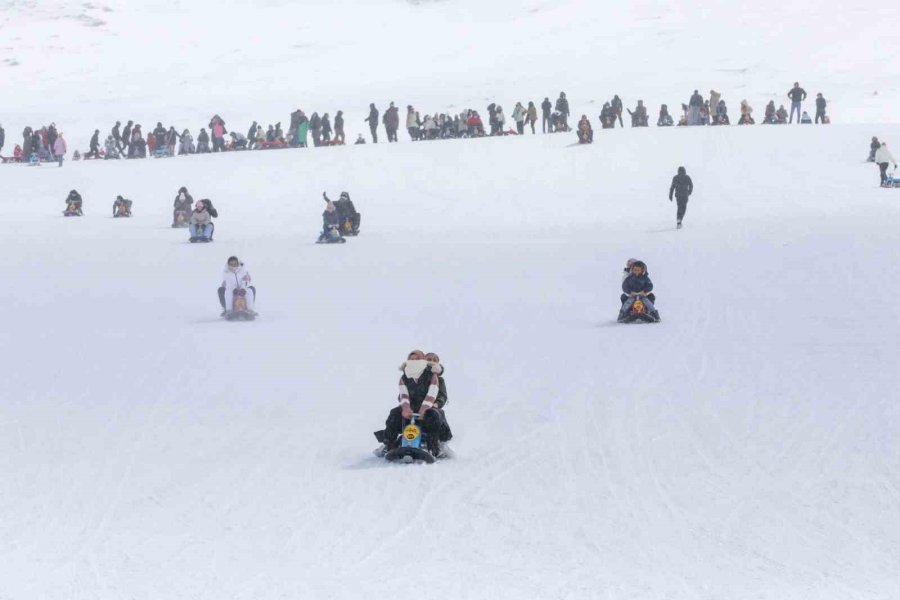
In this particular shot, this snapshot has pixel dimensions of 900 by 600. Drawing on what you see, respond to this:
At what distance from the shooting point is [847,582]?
8.12 m

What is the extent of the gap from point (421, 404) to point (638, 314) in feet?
25.3

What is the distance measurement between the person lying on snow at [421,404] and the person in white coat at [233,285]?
8.46 meters

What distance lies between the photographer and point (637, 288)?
18500 millimetres

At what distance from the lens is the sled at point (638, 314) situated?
18625 mm

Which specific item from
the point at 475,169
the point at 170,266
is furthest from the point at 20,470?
the point at 475,169

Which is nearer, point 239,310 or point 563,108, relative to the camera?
point 239,310

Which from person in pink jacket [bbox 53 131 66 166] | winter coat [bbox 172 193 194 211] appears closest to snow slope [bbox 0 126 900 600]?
winter coat [bbox 172 193 194 211]

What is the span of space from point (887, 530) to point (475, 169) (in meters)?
30.7

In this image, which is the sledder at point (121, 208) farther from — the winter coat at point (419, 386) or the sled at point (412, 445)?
the sled at point (412, 445)

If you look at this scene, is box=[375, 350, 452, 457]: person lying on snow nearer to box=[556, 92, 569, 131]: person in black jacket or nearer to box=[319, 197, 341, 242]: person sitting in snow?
box=[319, 197, 341, 242]: person sitting in snow

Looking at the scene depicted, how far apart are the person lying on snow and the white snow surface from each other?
0.33 m

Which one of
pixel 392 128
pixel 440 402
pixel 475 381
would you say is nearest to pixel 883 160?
pixel 392 128

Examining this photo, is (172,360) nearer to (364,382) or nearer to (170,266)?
(364,382)

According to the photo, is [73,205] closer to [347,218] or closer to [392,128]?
[347,218]
